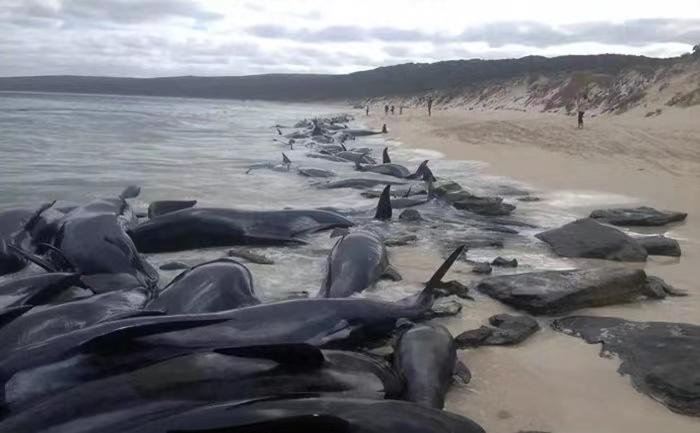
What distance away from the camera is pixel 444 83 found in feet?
362

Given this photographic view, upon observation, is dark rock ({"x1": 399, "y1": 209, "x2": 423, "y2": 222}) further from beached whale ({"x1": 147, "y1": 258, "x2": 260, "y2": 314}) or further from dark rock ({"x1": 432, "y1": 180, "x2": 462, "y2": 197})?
beached whale ({"x1": 147, "y1": 258, "x2": 260, "y2": 314})

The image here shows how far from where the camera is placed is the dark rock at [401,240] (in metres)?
6.93

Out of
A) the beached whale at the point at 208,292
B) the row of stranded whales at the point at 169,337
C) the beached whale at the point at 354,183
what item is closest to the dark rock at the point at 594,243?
the row of stranded whales at the point at 169,337

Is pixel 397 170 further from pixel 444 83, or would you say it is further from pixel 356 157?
pixel 444 83

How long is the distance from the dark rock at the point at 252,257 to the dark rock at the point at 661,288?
3.19 metres

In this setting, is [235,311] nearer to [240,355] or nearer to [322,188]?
[240,355]

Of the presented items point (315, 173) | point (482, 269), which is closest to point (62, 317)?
point (482, 269)

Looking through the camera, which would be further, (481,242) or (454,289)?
(481,242)

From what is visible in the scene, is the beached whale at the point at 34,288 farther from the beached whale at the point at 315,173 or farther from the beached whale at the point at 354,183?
the beached whale at the point at 315,173

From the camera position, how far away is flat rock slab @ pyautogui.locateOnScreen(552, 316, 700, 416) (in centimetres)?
340

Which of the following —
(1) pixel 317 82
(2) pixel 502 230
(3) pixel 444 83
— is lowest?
(1) pixel 317 82

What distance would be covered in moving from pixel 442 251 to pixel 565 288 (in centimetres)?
192

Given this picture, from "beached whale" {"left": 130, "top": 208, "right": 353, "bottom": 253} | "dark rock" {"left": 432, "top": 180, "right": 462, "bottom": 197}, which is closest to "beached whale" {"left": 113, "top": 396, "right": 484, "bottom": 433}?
"beached whale" {"left": 130, "top": 208, "right": 353, "bottom": 253}

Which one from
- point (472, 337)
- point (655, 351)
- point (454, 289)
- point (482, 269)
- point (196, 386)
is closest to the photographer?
point (196, 386)
